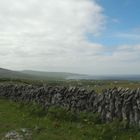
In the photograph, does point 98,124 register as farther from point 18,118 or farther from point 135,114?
point 18,118

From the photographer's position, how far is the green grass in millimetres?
13461

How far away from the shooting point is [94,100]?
58.1 ft

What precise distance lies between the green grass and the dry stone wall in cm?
65

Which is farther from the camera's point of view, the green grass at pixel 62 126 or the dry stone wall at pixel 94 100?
the dry stone wall at pixel 94 100

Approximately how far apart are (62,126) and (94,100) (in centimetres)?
320

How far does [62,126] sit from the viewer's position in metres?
15.4

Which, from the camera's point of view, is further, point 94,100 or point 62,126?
→ point 94,100

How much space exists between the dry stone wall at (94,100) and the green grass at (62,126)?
0.65 m

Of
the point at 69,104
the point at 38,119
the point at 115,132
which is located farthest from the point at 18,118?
the point at 115,132

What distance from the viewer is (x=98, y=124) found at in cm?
1553

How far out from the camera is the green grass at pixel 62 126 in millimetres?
13461

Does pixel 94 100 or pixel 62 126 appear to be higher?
pixel 94 100

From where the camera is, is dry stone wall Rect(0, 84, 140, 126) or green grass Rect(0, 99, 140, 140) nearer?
green grass Rect(0, 99, 140, 140)

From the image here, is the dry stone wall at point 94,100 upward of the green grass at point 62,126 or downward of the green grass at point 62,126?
upward
